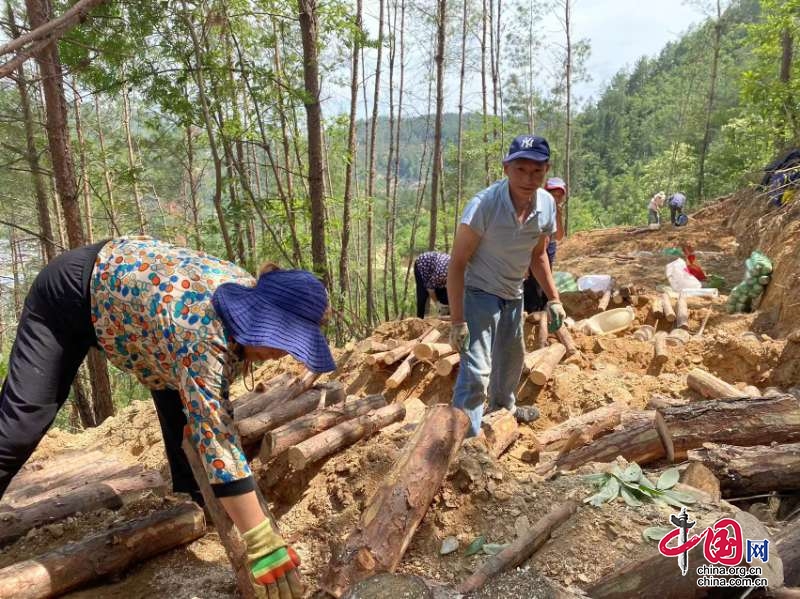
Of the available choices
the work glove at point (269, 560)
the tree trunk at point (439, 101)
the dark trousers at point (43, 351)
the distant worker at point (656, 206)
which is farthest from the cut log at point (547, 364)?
the distant worker at point (656, 206)

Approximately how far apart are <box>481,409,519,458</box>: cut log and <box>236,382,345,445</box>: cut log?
41.4 inches

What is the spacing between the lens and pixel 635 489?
203cm

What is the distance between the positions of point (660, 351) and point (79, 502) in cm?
487

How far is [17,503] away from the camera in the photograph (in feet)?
9.57

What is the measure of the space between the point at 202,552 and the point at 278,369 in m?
3.97

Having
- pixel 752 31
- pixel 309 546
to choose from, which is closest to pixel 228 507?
pixel 309 546

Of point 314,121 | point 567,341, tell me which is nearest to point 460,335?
point 567,341

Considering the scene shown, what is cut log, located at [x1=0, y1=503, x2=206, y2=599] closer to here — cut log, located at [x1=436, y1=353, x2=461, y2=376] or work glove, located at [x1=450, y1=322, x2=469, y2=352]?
work glove, located at [x1=450, y1=322, x2=469, y2=352]

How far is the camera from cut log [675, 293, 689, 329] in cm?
594

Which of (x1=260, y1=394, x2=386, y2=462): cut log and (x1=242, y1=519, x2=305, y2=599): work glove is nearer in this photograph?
(x1=242, y1=519, x2=305, y2=599): work glove

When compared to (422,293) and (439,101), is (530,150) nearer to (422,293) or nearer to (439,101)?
(422,293)

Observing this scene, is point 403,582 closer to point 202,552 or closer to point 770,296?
point 202,552

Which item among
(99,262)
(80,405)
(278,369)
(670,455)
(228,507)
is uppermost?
(99,262)

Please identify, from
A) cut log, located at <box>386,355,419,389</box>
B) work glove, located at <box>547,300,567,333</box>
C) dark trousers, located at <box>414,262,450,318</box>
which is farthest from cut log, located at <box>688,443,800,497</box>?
dark trousers, located at <box>414,262,450,318</box>
